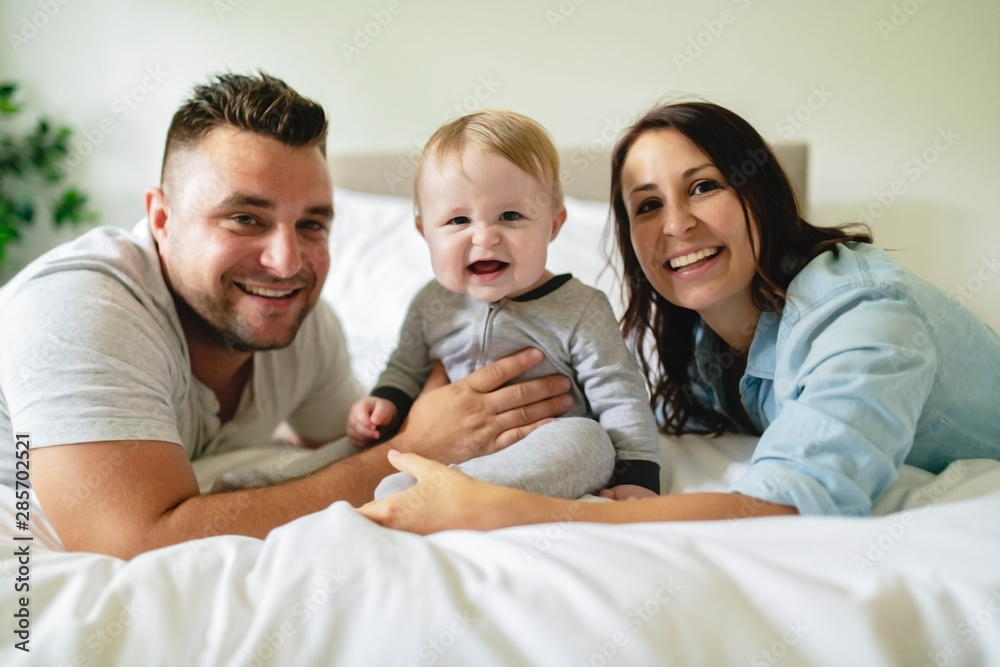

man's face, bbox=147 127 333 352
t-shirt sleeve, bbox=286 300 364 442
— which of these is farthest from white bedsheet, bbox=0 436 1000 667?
t-shirt sleeve, bbox=286 300 364 442

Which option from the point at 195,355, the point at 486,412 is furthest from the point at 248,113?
the point at 486,412

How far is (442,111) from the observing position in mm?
2551

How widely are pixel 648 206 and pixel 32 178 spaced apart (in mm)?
2741

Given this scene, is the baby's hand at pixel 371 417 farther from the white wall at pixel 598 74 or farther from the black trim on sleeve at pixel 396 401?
the white wall at pixel 598 74

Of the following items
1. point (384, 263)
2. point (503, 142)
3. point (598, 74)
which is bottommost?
point (384, 263)

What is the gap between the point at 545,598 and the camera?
73cm

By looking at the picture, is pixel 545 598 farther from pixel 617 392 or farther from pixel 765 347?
pixel 765 347

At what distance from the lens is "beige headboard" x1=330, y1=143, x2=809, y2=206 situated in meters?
2.37

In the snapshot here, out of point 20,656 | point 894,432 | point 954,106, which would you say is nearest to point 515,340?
point 894,432

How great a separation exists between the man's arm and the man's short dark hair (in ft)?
1.85

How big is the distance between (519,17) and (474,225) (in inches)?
57.6

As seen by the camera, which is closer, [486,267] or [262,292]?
[486,267]

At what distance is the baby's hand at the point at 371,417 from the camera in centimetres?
134

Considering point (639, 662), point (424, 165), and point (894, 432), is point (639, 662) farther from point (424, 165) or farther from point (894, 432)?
point (424, 165)
